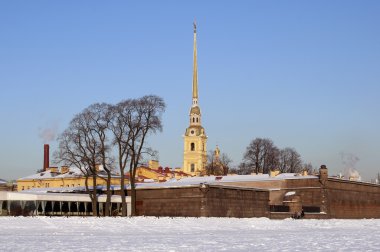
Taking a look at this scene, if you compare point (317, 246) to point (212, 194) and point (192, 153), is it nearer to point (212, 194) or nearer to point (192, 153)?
point (212, 194)

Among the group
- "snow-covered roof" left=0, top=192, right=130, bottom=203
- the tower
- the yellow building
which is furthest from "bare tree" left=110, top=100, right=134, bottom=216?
the tower

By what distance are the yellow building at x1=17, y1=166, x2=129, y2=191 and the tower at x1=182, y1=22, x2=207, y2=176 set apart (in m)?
55.6

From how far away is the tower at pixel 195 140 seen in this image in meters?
179

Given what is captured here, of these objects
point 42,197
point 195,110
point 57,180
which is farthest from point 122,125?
point 195,110

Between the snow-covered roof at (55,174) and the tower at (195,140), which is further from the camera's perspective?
the tower at (195,140)

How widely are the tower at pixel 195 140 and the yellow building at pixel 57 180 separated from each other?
5558 centimetres

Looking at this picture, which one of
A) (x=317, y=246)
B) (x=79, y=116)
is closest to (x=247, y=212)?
(x=79, y=116)

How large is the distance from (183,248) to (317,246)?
20.7 feet

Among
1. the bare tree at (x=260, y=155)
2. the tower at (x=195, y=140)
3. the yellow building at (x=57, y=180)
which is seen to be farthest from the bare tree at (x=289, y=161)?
the tower at (x=195, y=140)

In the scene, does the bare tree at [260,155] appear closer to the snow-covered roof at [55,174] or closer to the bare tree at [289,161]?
the bare tree at [289,161]

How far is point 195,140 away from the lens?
180 m

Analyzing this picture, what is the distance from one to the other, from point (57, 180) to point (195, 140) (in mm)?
64633

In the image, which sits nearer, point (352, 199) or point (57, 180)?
point (352, 199)

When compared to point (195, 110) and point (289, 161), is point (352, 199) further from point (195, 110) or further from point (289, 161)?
point (195, 110)
